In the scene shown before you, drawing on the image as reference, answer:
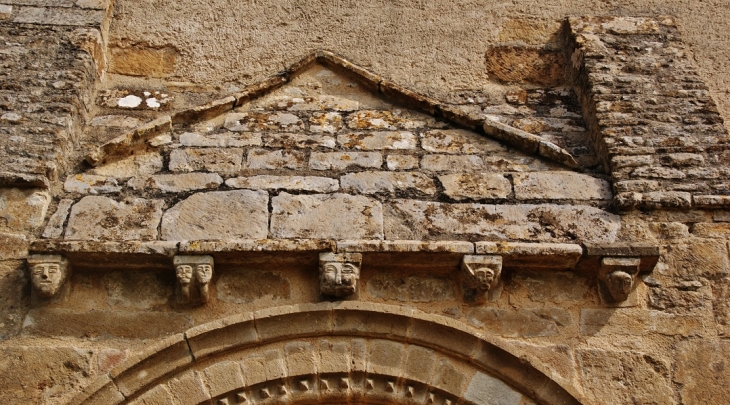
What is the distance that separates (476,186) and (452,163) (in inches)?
8.2

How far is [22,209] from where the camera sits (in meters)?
4.27

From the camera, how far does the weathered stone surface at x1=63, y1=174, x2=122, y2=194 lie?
4.42 m

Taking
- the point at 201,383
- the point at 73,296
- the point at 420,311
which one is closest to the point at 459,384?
the point at 420,311

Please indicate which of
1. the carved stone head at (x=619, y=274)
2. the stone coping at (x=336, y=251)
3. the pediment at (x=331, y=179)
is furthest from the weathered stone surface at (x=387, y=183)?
the carved stone head at (x=619, y=274)

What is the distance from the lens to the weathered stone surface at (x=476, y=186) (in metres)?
4.44

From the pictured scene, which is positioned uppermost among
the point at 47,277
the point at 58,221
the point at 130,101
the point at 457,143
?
the point at 130,101

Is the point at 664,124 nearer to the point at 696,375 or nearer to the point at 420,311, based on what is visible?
the point at 696,375

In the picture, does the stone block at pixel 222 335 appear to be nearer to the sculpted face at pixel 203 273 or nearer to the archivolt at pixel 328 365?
the archivolt at pixel 328 365

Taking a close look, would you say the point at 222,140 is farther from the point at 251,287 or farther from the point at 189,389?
the point at 189,389

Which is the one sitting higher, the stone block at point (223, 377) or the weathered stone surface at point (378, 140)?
the weathered stone surface at point (378, 140)

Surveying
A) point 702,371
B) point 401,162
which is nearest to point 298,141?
point 401,162

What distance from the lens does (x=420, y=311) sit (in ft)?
13.2

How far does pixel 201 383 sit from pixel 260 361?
10.7 inches

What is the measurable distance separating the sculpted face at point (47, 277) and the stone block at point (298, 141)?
49.8 inches
